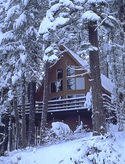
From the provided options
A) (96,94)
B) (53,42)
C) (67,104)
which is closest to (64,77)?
(67,104)

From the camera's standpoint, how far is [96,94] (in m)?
9.13

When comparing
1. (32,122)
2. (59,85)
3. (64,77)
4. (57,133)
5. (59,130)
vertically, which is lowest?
(57,133)

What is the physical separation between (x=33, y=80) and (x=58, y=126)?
409 centimetres

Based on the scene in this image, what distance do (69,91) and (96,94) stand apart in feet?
32.4

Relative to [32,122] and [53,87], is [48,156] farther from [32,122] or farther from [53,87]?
[53,87]

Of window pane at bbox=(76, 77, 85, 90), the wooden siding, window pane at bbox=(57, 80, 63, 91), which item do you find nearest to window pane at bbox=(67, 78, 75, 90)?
the wooden siding

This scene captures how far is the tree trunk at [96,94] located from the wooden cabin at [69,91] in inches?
298

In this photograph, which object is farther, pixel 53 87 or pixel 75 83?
pixel 53 87

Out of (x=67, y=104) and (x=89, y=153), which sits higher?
(x=67, y=104)

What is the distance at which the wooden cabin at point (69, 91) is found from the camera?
1762 cm

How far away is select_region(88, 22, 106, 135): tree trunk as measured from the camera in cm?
891

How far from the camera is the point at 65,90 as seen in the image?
19.2 metres

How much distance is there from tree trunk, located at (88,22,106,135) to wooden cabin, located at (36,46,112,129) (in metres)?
7.56

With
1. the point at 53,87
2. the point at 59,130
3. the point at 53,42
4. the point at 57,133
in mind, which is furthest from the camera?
the point at 53,87
